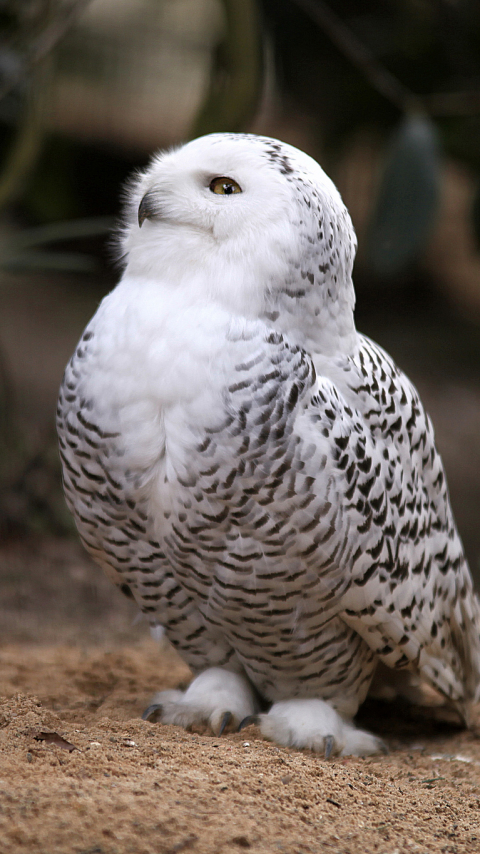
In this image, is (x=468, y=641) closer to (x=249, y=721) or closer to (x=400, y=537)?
(x=400, y=537)

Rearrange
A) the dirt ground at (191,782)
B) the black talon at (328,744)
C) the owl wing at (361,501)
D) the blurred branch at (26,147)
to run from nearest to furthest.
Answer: the dirt ground at (191,782)
the owl wing at (361,501)
the black talon at (328,744)
the blurred branch at (26,147)

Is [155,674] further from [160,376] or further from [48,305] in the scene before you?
[48,305]

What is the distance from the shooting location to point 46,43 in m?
4.52

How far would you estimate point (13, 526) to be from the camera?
5.02 m

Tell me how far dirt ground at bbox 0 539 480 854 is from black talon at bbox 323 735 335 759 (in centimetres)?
5

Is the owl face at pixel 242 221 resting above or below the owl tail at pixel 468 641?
above

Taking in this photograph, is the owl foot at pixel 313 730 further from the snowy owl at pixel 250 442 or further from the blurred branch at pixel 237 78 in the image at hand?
the blurred branch at pixel 237 78

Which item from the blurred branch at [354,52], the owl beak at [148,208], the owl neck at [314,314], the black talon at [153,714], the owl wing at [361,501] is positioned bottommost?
the black talon at [153,714]

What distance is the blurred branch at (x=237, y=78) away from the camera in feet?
13.1

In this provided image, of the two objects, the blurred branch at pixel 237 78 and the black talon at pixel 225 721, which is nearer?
the black talon at pixel 225 721

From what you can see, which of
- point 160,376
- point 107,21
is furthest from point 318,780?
point 107,21

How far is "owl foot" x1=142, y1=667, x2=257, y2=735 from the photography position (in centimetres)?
250

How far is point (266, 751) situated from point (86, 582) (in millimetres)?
2685

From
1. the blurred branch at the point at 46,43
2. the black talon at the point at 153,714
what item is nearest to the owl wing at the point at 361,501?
the black talon at the point at 153,714
